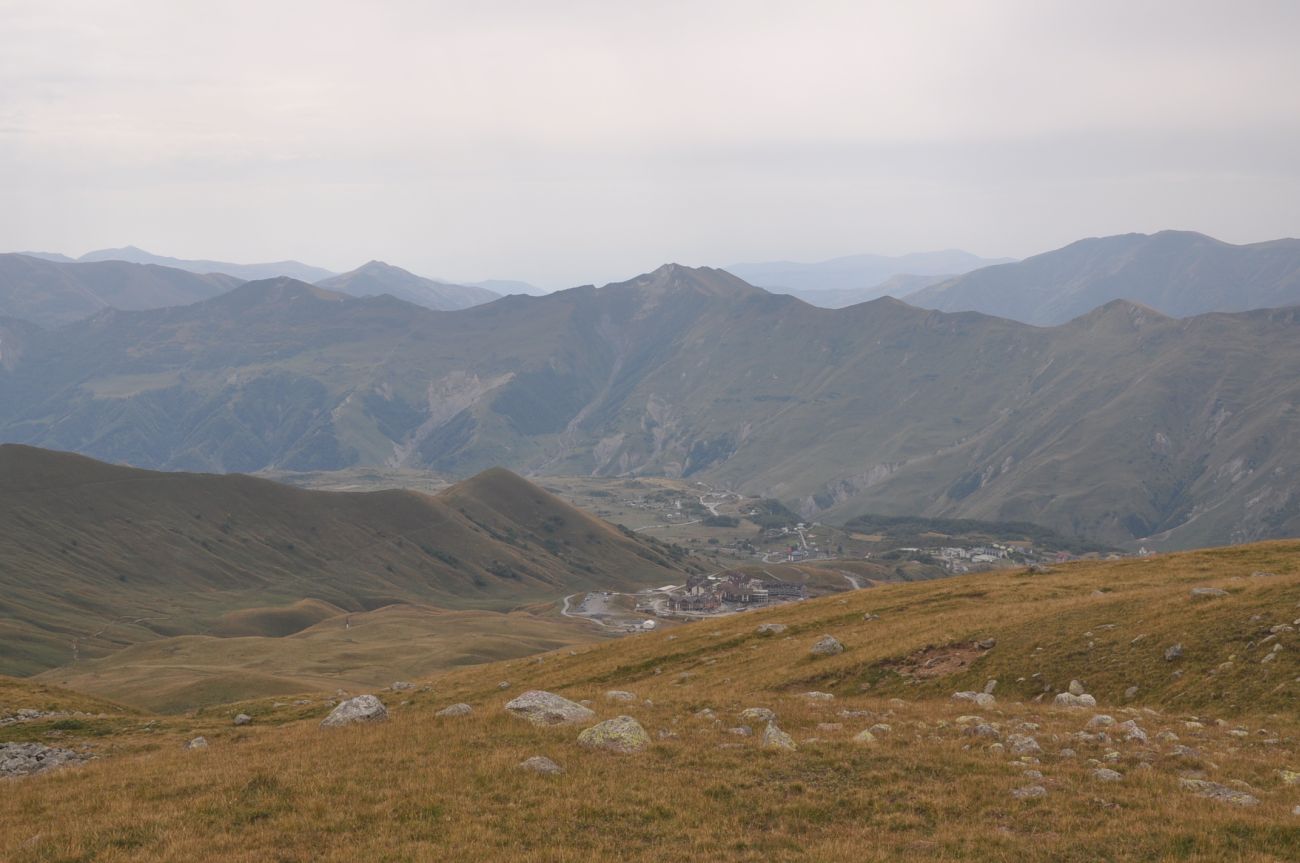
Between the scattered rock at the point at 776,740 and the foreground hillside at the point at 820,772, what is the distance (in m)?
0.19

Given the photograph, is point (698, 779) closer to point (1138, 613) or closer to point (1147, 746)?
point (1147, 746)

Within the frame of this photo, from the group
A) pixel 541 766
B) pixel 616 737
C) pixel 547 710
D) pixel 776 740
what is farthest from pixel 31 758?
pixel 776 740

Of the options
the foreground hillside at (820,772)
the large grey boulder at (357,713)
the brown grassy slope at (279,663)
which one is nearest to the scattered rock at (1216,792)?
the foreground hillside at (820,772)

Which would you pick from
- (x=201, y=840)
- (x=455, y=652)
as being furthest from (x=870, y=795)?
(x=455, y=652)

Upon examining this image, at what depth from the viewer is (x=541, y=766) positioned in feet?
89.2

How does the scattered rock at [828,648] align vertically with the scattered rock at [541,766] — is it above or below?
below

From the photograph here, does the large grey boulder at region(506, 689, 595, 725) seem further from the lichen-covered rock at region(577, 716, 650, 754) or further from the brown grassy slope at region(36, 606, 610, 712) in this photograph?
the brown grassy slope at region(36, 606, 610, 712)

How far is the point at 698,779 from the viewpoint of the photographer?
26.1m

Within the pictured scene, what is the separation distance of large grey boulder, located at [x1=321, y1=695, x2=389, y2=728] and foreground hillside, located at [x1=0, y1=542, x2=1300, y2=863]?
1.32 m

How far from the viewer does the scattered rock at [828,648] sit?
5280 cm

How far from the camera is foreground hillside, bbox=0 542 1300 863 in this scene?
855 inches

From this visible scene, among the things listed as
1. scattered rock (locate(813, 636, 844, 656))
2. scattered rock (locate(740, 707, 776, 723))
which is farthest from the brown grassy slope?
scattered rock (locate(740, 707, 776, 723))

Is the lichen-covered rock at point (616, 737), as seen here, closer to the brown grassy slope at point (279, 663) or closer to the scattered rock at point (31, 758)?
the scattered rock at point (31, 758)

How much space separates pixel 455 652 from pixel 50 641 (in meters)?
99.2
